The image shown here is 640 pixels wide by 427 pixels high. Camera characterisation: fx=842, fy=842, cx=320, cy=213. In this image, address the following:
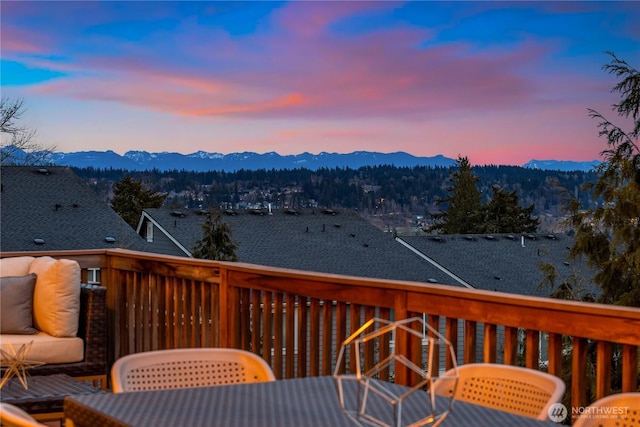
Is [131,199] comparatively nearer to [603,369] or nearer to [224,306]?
[224,306]

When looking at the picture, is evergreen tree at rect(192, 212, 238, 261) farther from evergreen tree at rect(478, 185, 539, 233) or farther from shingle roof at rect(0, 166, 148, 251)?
evergreen tree at rect(478, 185, 539, 233)

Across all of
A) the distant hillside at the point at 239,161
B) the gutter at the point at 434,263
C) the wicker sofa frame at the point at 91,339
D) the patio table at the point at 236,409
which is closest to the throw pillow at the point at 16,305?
the wicker sofa frame at the point at 91,339

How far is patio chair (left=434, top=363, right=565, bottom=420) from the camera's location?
243 centimetres

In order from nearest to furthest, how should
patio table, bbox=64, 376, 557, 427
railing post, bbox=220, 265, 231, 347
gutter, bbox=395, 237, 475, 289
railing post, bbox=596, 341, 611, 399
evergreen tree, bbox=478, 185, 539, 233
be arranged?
patio table, bbox=64, 376, 557, 427
railing post, bbox=596, 341, 611, 399
railing post, bbox=220, 265, 231, 347
gutter, bbox=395, 237, 475, 289
evergreen tree, bbox=478, 185, 539, 233

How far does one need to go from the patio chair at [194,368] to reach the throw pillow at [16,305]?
8.94 ft

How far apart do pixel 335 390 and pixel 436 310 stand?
1.14 metres

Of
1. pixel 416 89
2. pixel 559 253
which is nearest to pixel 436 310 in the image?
pixel 416 89

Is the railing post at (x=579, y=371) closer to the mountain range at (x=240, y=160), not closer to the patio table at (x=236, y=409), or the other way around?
the patio table at (x=236, y=409)

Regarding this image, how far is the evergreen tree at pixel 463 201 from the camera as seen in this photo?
36.8 metres

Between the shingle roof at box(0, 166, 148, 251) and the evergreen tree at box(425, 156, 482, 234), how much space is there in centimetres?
1831

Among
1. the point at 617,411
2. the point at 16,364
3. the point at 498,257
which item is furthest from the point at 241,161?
the point at 617,411

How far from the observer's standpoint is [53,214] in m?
21.0

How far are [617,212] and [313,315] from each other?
8.23 meters

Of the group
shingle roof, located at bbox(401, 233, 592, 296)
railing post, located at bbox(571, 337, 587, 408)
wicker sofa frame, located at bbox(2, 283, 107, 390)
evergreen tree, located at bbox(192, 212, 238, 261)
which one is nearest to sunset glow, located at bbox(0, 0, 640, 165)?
shingle roof, located at bbox(401, 233, 592, 296)
